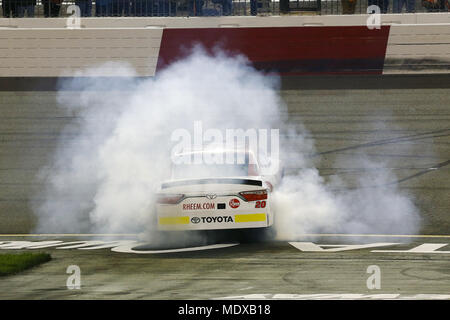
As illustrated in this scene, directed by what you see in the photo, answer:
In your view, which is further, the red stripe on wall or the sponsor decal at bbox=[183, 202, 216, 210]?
the red stripe on wall

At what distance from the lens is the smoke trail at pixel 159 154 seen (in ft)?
42.8

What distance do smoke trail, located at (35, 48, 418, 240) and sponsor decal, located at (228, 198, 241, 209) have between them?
3.33 ft

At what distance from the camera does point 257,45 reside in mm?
19156

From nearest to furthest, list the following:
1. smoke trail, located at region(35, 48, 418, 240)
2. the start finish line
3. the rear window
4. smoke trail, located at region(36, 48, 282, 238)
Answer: the start finish line → the rear window → smoke trail, located at region(35, 48, 418, 240) → smoke trail, located at region(36, 48, 282, 238)

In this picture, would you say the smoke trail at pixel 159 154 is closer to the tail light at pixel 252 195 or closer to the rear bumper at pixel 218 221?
the rear bumper at pixel 218 221

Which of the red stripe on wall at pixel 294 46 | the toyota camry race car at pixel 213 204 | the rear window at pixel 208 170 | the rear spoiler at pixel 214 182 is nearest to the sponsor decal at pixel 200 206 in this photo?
the toyota camry race car at pixel 213 204

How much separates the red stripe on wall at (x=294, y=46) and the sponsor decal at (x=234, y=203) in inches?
324

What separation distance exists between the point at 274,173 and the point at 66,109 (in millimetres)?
8093

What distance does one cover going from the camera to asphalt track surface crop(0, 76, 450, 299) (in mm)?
8414

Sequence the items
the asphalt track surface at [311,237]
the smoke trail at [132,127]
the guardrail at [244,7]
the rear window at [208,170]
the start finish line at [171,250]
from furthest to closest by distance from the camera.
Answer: the guardrail at [244,7]
the smoke trail at [132,127]
the rear window at [208,170]
the start finish line at [171,250]
the asphalt track surface at [311,237]

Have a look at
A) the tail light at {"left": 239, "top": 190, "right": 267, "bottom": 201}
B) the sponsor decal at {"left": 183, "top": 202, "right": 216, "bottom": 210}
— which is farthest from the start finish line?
the tail light at {"left": 239, "top": 190, "right": 267, "bottom": 201}

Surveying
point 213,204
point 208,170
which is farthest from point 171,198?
point 208,170

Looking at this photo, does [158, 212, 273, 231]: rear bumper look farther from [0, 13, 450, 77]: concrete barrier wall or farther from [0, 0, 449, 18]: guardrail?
[0, 0, 449, 18]: guardrail
